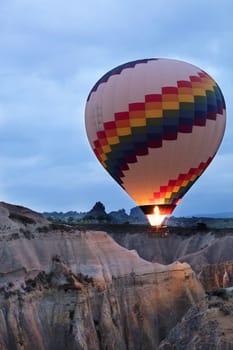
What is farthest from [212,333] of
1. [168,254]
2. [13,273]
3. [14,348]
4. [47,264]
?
[168,254]

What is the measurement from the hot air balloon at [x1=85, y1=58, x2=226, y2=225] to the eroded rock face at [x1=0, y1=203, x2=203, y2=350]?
293 inches

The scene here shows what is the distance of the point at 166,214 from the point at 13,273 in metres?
18.7

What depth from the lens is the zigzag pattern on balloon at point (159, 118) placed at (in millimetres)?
44938

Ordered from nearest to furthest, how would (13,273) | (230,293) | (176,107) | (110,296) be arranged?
1. (230,293)
2. (13,273)
3. (110,296)
4. (176,107)

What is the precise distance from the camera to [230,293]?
859 inches

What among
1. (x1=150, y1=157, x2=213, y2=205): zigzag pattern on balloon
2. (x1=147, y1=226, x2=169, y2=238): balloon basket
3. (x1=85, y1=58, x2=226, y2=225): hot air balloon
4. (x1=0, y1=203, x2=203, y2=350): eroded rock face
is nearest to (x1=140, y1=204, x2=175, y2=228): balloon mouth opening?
(x1=85, y1=58, x2=226, y2=225): hot air balloon

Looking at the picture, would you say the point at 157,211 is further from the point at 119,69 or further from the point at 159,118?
the point at 119,69

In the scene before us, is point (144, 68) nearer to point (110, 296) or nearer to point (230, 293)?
point (110, 296)

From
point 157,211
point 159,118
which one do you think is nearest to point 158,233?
point 157,211

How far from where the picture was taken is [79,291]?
32.5 m

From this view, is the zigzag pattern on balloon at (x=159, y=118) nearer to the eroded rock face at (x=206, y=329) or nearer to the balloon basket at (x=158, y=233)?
the balloon basket at (x=158, y=233)

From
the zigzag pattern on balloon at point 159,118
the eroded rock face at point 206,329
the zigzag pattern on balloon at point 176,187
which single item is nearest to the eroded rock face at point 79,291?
the zigzag pattern on balloon at point 176,187

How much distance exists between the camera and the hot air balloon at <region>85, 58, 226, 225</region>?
45.1 meters

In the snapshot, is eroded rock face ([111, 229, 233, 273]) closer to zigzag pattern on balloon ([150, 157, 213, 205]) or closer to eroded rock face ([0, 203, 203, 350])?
zigzag pattern on balloon ([150, 157, 213, 205])
